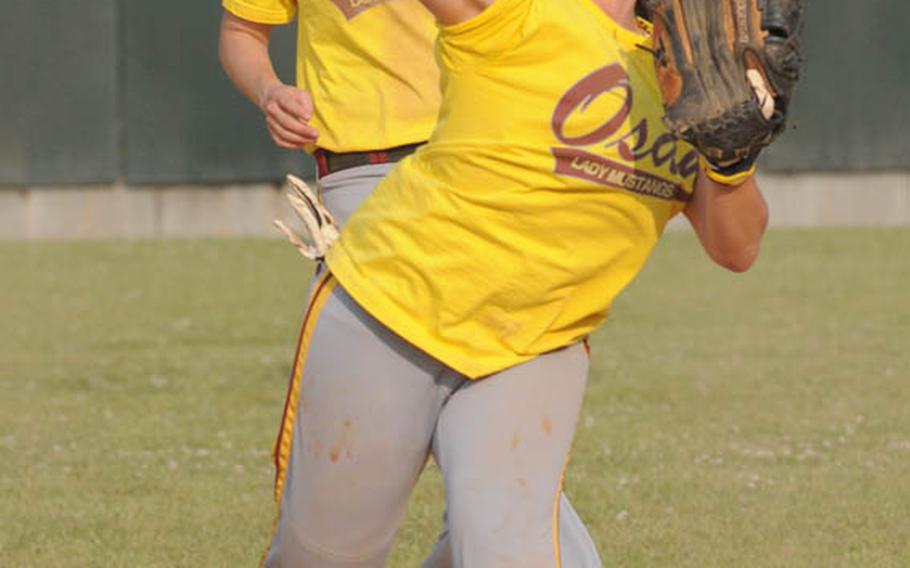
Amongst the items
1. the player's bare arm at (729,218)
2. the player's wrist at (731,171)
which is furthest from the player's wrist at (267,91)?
the player's wrist at (731,171)

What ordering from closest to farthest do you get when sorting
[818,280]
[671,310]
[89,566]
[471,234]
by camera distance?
[471,234] < [89,566] < [671,310] < [818,280]

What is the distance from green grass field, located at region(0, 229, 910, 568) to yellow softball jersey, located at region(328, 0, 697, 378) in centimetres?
223

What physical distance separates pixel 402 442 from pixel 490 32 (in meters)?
0.91

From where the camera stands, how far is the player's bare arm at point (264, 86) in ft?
16.6

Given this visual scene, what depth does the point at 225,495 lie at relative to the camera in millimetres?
7344

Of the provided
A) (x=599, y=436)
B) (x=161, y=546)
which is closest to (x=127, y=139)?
(x=599, y=436)

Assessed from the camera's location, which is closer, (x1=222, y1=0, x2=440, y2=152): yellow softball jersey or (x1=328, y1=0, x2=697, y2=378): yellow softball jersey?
(x1=328, y1=0, x2=697, y2=378): yellow softball jersey

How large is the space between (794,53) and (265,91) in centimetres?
184

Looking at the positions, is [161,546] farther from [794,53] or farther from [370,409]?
[794,53]

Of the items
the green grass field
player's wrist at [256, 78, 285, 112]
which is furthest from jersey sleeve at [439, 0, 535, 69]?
the green grass field

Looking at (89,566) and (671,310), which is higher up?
(89,566)

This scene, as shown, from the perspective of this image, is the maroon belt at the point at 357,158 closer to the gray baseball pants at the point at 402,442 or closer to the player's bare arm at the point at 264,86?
the player's bare arm at the point at 264,86

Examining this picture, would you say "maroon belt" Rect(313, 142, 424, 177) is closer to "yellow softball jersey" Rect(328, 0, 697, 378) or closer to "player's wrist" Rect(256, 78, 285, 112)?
"player's wrist" Rect(256, 78, 285, 112)

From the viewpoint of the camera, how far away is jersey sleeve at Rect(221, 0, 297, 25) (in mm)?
5777
